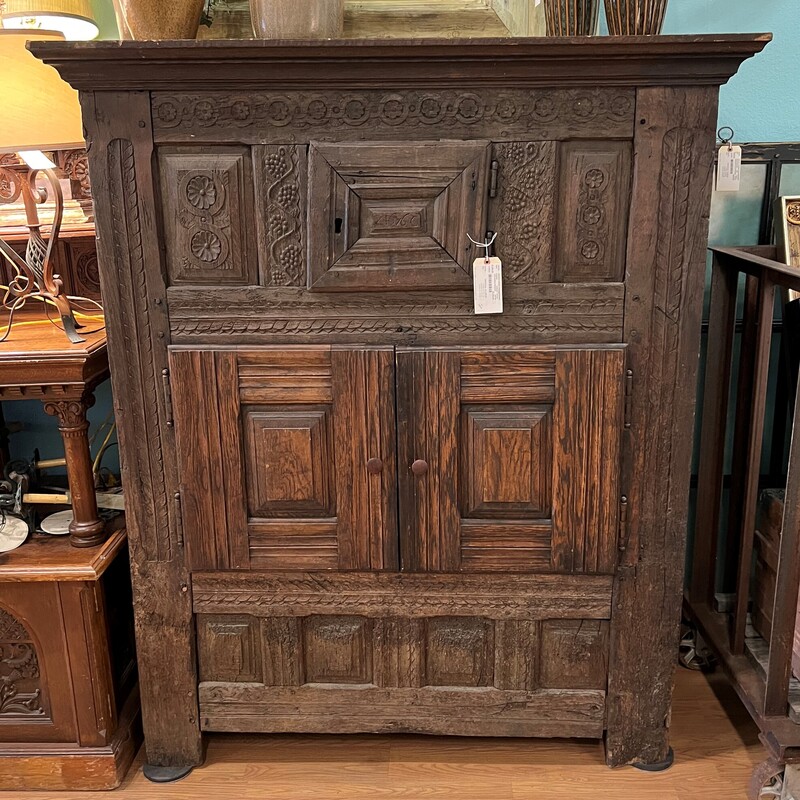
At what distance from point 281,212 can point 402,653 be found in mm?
996

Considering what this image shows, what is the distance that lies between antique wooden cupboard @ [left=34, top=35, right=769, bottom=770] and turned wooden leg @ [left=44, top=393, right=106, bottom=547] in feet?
0.41

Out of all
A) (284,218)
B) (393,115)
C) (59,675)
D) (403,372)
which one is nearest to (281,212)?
(284,218)

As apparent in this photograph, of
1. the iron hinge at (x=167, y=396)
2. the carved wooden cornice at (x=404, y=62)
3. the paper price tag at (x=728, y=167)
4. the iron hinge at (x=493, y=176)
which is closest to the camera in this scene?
the carved wooden cornice at (x=404, y=62)

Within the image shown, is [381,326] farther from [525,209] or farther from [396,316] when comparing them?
[525,209]

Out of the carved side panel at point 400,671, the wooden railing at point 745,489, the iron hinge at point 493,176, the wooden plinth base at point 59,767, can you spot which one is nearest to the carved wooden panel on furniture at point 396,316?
the iron hinge at point 493,176

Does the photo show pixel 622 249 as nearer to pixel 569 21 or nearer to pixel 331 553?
pixel 569 21

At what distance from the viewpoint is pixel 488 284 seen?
157 centimetres

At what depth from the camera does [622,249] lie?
1.58 meters

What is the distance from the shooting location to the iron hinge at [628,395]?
5.33 ft

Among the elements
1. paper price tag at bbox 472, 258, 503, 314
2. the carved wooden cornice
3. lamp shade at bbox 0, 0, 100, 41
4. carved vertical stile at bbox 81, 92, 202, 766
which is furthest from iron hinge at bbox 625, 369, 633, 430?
lamp shade at bbox 0, 0, 100, 41

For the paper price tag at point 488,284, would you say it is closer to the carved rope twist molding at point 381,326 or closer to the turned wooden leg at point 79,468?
the carved rope twist molding at point 381,326

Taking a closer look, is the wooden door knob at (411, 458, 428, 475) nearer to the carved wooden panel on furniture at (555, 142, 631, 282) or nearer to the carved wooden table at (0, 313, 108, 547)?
the carved wooden panel on furniture at (555, 142, 631, 282)

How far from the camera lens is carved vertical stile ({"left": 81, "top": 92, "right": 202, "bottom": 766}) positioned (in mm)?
1541

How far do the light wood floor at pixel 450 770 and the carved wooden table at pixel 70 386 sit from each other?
61 centimetres
